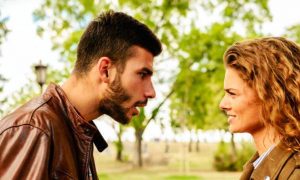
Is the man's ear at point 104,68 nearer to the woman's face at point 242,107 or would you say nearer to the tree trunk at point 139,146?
the woman's face at point 242,107

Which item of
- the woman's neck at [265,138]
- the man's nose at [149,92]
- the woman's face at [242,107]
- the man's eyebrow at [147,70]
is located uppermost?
the man's eyebrow at [147,70]

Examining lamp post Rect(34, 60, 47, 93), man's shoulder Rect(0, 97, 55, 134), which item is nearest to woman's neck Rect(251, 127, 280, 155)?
man's shoulder Rect(0, 97, 55, 134)

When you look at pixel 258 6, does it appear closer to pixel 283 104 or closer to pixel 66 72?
pixel 66 72

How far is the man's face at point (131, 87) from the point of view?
288 cm

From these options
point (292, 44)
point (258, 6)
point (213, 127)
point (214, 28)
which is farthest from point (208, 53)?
point (292, 44)

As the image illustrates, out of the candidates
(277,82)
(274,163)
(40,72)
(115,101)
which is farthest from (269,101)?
(40,72)

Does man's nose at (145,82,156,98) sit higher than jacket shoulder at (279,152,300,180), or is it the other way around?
man's nose at (145,82,156,98)

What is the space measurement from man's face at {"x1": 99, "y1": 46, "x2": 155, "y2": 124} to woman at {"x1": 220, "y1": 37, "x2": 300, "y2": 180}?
0.53m

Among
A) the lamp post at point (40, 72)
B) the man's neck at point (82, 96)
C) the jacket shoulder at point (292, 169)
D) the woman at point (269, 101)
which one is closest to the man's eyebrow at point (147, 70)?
the man's neck at point (82, 96)

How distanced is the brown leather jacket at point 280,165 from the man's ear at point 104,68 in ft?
3.19

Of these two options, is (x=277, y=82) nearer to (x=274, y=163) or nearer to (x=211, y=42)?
(x=274, y=163)

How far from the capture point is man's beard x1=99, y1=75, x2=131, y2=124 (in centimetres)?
281

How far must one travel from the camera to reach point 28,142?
7.16 ft

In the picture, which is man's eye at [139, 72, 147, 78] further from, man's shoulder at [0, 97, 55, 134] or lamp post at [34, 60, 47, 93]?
lamp post at [34, 60, 47, 93]
